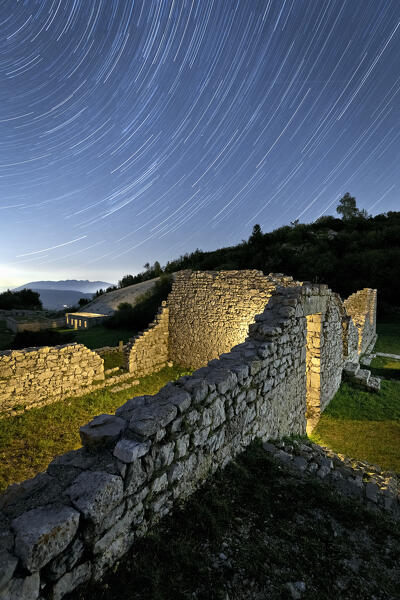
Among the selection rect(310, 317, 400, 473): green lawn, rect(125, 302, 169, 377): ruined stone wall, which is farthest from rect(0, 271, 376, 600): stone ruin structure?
rect(125, 302, 169, 377): ruined stone wall

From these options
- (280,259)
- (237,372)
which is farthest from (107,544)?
(280,259)

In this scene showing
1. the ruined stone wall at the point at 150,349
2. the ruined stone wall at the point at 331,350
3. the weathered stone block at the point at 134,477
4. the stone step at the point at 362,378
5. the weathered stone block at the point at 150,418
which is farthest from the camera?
the ruined stone wall at the point at 150,349

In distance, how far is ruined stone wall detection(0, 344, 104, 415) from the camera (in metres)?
8.59

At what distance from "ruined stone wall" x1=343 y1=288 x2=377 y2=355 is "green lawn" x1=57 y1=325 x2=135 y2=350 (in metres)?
15.6

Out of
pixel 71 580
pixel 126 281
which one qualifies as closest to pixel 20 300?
pixel 126 281

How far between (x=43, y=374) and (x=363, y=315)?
14.9 meters

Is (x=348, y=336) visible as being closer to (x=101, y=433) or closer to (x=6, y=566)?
(x=101, y=433)

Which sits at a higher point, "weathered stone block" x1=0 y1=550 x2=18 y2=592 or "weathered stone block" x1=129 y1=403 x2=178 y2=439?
"weathered stone block" x1=129 y1=403 x2=178 y2=439

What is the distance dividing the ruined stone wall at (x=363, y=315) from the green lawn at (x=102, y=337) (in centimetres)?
1562

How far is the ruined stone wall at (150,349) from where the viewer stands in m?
12.5

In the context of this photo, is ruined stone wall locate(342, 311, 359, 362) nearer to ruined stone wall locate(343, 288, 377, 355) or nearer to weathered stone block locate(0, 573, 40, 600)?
ruined stone wall locate(343, 288, 377, 355)

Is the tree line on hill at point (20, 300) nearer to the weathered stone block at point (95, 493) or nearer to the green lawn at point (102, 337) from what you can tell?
the green lawn at point (102, 337)

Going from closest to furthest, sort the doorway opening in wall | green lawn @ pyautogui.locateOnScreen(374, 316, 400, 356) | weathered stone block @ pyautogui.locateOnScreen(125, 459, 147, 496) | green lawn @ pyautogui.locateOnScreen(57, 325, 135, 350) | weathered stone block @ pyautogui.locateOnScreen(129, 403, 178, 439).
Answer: weathered stone block @ pyautogui.locateOnScreen(125, 459, 147, 496) → weathered stone block @ pyautogui.locateOnScreen(129, 403, 178, 439) → the doorway opening in wall → green lawn @ pyautogui.locateOnScreen(374, 316, 400, 356) → green lawn @ pyautogui.locateOnScreen(57, 325, 135, 350)

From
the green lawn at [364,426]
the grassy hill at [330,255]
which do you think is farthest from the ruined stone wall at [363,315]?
the grassy hill at [330,255]
